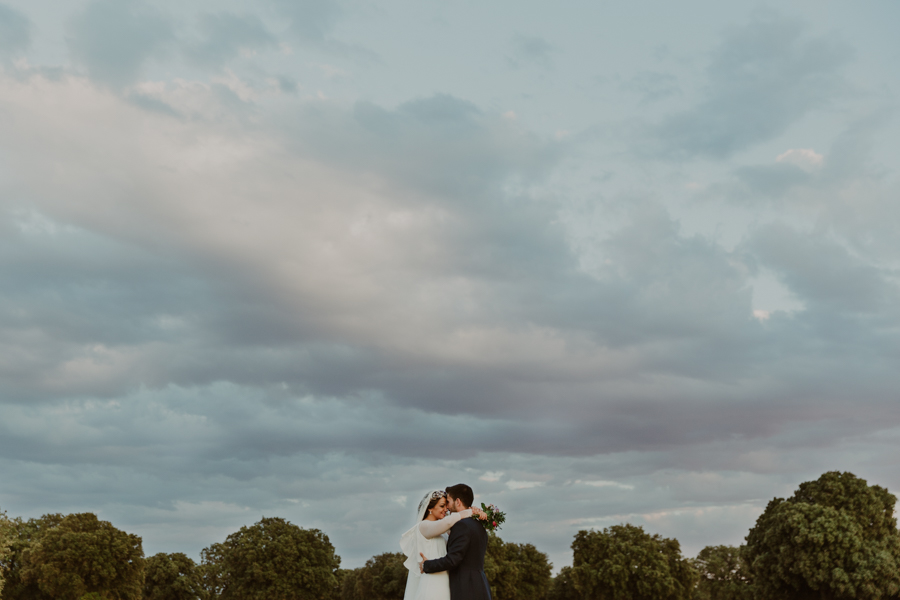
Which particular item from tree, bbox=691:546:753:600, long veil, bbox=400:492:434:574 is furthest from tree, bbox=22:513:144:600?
long veil, bbox=400:492:434:574

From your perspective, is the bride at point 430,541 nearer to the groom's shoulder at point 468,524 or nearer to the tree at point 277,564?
the groom's shoulder at point 468,524

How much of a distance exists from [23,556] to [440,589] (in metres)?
74.3

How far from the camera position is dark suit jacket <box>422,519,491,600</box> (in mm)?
13133

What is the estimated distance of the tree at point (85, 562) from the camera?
69562 millimetres

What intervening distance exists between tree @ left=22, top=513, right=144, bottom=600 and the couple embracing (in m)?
67.2

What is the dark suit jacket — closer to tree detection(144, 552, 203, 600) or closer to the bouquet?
the bouquet

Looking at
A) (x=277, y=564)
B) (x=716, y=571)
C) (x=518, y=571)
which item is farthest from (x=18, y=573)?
(x=716, y=571)

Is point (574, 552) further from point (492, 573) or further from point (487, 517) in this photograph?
point (487, 517)

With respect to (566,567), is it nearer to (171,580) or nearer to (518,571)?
(518,571)

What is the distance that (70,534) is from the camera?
236ft

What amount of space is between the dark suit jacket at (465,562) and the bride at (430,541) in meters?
0.17

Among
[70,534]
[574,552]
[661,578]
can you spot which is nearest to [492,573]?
[574,552]

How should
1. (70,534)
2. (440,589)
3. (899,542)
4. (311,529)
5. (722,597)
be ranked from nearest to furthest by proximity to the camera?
(440,589), (899,542), (70,534), (722,597), (311,529)

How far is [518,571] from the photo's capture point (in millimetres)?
87438
